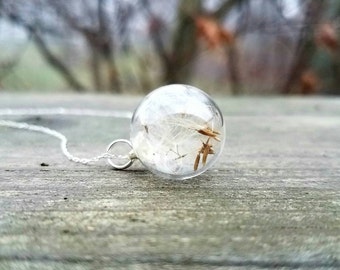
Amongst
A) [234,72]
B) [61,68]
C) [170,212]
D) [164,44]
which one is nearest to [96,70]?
[61,68]

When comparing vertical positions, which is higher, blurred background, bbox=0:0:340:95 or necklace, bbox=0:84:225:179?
necklace, bbox=0:84:225:179

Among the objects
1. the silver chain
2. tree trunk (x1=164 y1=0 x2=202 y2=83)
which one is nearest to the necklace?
the silver chain

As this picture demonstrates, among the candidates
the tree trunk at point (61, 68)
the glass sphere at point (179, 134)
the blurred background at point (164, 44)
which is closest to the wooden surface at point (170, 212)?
the glass sphere at point (179, 134)

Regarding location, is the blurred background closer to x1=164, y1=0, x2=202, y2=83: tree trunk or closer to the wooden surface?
x1=164, y1=0, x2=202, y2=83: tree trunk

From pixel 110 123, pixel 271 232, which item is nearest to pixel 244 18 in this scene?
pixel 110 123

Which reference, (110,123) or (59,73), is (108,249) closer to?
(110,123)

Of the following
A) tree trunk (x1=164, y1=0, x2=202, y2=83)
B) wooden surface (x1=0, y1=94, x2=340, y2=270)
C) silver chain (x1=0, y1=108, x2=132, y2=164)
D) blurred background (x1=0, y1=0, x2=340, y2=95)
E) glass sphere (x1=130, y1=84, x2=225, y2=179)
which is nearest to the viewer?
wooden surface (x1=0, y1=94, x2=340, y2=270)
